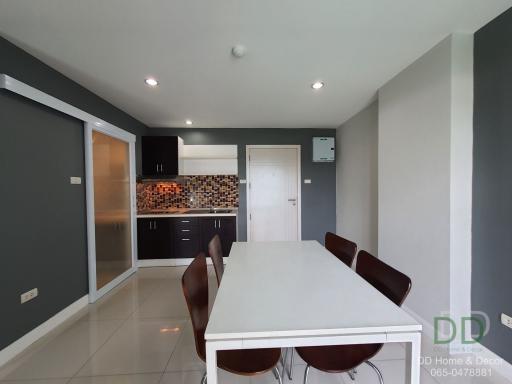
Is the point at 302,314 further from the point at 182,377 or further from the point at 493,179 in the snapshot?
the point at 493,179

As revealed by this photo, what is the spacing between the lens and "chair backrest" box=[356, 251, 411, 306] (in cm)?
114

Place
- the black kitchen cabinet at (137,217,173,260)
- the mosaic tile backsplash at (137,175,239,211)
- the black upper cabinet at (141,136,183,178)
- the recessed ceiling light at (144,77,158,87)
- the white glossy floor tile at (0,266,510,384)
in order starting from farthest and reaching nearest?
the mosaic tile backsplash at (137,175,239,211) → the black upper cabinet at (141,136,183,178) → the black kitchen cabinet at (137,217,173,260) → the recessed ceiling light at (144,77,158,87) → the white glossy floor tile at (0,266,510,384)

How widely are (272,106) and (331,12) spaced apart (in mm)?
1680

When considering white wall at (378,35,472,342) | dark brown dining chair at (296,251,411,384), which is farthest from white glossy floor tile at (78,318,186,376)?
white wall at (378,35,472,342)

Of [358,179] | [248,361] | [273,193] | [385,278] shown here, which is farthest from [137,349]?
[358,179]

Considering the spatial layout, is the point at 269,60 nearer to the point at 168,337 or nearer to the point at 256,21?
the point at 256,21

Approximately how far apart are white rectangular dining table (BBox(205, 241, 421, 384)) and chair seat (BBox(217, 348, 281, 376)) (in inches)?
9.8

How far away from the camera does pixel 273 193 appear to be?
432 cm

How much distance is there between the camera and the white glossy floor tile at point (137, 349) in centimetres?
163

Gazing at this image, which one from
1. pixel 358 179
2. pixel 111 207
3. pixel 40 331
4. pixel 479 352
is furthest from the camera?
pixel 358 179

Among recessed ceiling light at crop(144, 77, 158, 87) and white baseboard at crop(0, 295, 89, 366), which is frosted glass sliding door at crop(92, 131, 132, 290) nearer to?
white baseboard at crop(0, 295, 89, 366)

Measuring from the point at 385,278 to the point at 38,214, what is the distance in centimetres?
274

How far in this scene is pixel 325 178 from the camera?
433cm

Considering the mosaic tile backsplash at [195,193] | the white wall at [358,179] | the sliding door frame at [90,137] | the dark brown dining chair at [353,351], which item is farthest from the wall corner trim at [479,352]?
the sliding door frame at [90,137]
